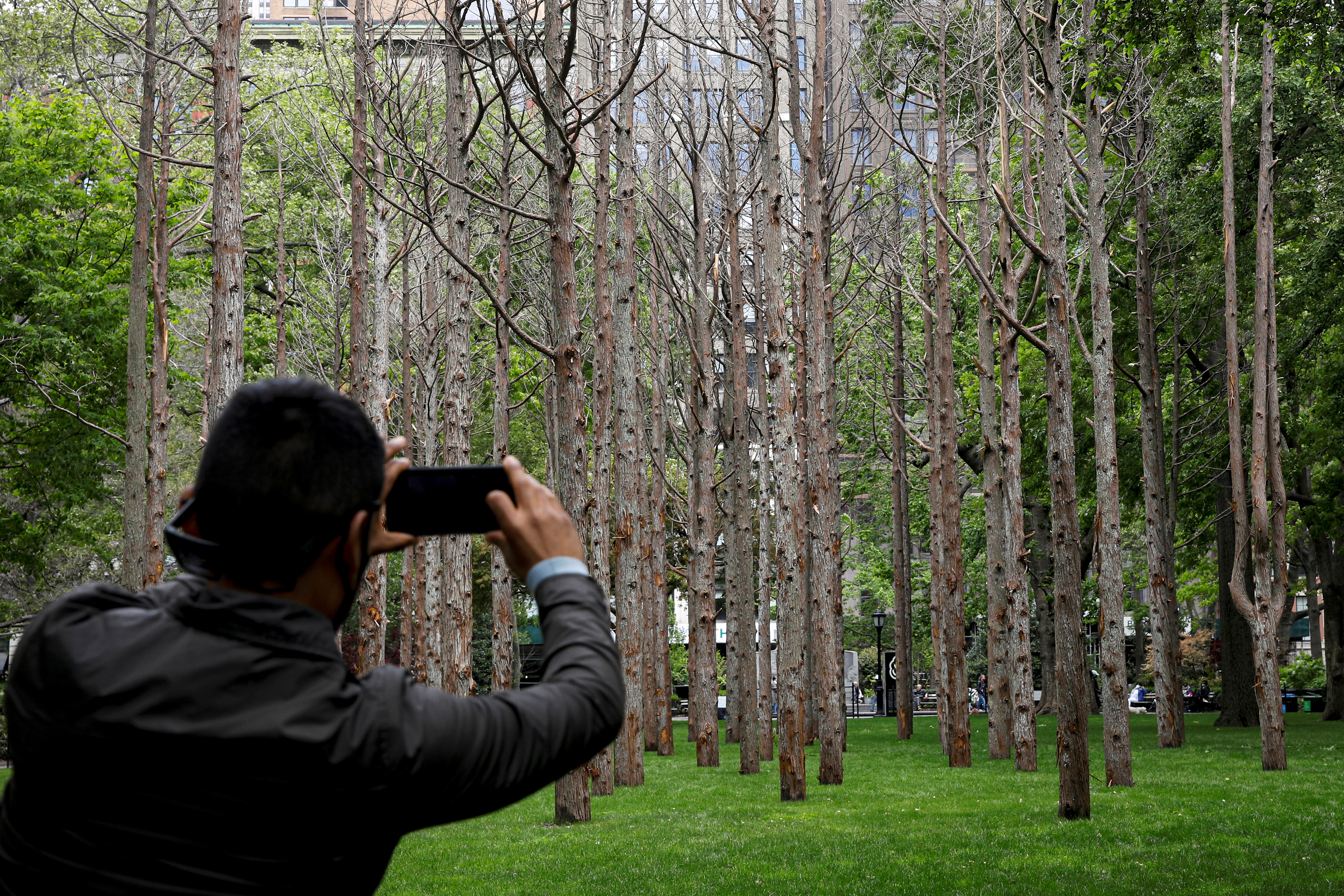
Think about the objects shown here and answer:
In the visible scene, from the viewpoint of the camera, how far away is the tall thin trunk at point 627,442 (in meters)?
14.1

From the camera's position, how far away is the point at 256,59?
3509cm

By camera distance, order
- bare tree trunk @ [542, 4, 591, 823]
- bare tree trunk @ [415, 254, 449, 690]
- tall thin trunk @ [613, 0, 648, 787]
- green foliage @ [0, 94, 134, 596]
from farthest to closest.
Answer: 1. green foliage @ [0, 94, 134, 596]
2. bare tree trunk @ [415, 254, 449, 690]
3. tall thin trunk @ [613, 0, 648, 787]
4. bare tree trunk @ [542, 4, 591, 823]

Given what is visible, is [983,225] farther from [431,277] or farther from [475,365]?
[475,365]

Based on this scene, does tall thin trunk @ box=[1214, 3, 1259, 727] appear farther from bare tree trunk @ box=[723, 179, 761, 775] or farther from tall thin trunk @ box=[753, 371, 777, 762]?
tall thin trunk @ box=[753, 371, 777, 762]

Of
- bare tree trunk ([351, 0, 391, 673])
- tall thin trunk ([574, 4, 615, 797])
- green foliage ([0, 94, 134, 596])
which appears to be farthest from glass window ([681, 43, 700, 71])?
green foliage ([0, 94, 134, 596])

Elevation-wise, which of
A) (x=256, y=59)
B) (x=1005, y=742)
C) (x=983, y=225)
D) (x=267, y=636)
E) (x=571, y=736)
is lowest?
(x=1005, y=742)

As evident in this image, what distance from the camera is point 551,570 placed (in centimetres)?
164

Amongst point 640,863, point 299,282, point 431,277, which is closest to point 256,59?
point 299,282

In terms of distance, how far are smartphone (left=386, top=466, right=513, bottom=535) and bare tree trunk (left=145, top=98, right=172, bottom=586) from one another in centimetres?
1275

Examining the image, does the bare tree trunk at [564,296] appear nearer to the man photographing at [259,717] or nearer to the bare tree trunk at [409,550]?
the bare tree trunk at [409,550]

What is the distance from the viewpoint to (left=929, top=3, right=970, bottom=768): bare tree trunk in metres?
18.7

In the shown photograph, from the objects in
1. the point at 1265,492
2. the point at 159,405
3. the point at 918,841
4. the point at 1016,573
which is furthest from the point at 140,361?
the point at 1265,492

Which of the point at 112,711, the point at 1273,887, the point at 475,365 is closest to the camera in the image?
the point at 112,711

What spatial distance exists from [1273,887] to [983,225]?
11.7m
